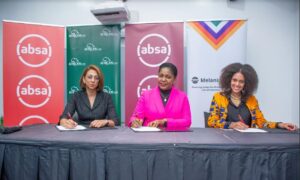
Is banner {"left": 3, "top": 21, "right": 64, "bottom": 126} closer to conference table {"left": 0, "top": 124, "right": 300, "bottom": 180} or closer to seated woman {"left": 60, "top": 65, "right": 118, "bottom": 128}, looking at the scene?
seated woman {"left": 60, "top": 65, "right": 118, "bottom": 128}

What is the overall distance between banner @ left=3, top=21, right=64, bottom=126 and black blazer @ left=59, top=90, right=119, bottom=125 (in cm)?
122

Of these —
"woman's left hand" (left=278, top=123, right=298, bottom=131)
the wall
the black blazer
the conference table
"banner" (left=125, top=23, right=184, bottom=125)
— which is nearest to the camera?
the conference table

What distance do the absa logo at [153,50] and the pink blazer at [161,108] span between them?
40.9 inches

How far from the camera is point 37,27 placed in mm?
3320

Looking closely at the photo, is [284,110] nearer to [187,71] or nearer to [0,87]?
[187,71]

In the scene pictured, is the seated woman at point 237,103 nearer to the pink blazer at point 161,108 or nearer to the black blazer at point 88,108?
the pink blazer at point 161,108

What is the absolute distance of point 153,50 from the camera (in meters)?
3.26

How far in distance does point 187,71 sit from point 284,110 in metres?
1.45

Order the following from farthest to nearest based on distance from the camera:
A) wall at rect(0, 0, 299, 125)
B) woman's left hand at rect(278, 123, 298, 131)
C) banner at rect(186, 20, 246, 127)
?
wall at rect(0, 0, 299, 125) → banner at rect(186, 20, 246, 127) → woman's left hand at rect(278, 123, 298, 131)

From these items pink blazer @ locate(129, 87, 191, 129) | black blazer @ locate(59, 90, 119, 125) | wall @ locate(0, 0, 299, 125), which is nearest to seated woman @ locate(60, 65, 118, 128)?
black blazer @ locate(59, 90, 119, 125)

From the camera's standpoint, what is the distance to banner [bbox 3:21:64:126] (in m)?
3.25

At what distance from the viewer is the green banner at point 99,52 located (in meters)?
3.33

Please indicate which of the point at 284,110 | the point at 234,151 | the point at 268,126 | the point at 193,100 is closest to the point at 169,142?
the point at 234,151

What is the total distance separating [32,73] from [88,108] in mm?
1481
